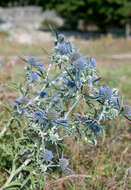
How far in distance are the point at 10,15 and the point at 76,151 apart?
1329 inches

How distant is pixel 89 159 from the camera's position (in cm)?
220

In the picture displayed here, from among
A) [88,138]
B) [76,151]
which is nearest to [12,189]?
[88,138]

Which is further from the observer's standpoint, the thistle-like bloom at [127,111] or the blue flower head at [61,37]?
the blue flower head at [61,37]

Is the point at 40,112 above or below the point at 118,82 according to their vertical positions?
below

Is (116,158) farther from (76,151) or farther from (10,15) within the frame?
(10,15)

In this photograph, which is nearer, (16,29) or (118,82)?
(118,82)

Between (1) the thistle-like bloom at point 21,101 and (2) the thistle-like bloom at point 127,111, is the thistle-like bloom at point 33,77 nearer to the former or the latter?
(1) the thistle-like bloom at point 21,101

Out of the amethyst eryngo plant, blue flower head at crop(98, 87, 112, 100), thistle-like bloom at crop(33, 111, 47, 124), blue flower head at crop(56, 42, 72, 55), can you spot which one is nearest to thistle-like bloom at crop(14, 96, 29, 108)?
the amethyst eryngo plant

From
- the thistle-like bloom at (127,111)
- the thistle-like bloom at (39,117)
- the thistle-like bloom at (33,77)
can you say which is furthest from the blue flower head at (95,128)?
the thistle-like bloom at (33,77)

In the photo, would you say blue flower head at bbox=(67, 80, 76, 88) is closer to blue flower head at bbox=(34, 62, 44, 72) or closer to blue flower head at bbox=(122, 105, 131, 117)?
blue flower head at bbox=(34, 62, 44, 72)

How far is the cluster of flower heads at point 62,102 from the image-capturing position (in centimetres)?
145

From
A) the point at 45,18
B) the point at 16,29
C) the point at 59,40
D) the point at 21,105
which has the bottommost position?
the point at 21,105

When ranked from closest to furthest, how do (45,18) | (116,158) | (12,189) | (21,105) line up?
(12,189) < (21,105) < (116,158) < (45,18)

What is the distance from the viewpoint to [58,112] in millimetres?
1574
